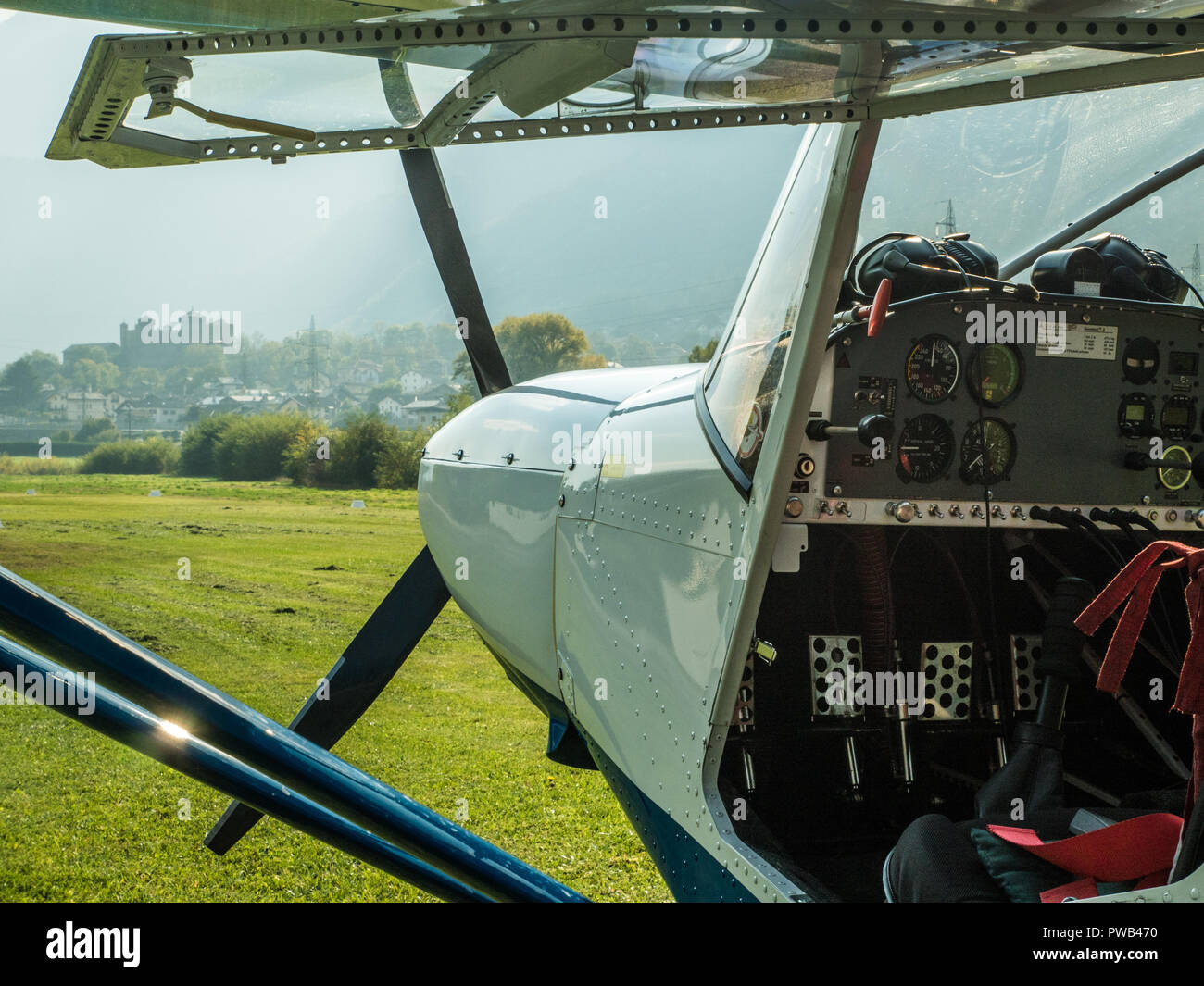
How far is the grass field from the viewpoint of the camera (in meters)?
4.41

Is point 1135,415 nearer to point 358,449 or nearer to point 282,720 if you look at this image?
point 282,720

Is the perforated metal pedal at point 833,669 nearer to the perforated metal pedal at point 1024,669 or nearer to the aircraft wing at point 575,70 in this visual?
the perforated metal pedal at point 1024,669

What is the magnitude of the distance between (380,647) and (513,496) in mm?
1137

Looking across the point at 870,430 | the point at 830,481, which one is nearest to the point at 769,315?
the point at 870,430

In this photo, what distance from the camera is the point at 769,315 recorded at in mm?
2096

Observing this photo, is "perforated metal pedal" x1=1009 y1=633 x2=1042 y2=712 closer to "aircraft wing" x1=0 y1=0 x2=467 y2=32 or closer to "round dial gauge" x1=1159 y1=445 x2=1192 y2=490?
"round dial gauge" x1=1159 y1=445 x2=1192 y2=490

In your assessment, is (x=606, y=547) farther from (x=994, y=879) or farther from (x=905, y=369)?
(x=994, y=879)

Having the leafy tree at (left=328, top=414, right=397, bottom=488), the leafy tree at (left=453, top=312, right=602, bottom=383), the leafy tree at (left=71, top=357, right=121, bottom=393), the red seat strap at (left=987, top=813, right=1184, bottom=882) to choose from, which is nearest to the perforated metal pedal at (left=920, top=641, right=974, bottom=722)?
the red seat strap at (left=987, top=813, right=1184, bottom=882)

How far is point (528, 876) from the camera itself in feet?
5.24

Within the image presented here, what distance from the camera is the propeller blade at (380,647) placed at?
381cm

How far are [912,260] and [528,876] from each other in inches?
70.5

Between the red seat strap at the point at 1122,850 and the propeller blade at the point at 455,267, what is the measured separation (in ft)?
9.30
